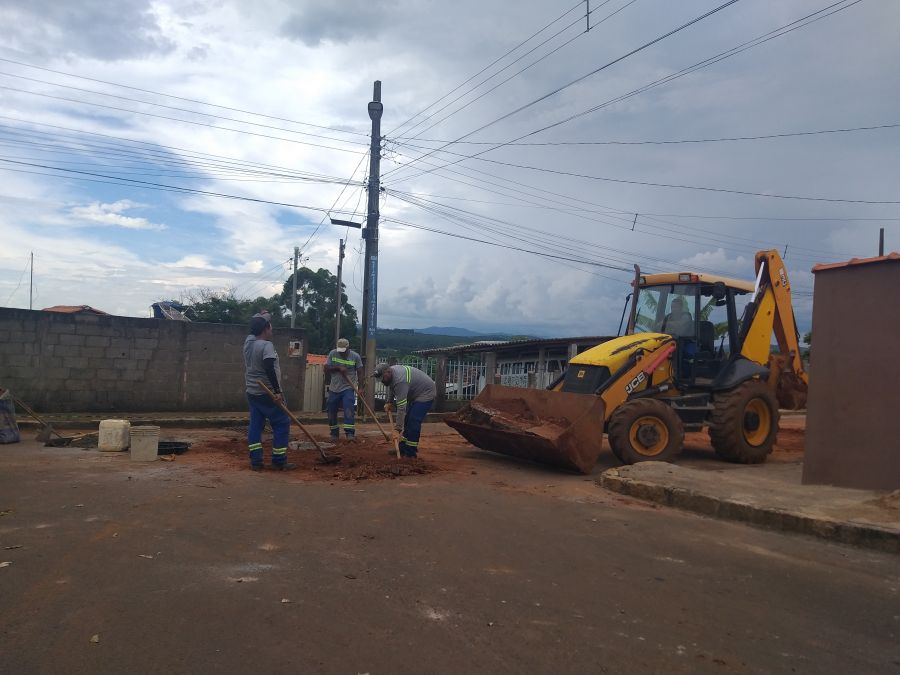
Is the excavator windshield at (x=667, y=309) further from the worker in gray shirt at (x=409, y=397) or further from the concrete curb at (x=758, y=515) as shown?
the worker in gray shirt at (x=409, y=397)

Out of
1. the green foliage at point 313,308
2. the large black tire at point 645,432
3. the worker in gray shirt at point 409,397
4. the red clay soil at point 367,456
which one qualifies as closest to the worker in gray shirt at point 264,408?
the red clay soil at point 367,456

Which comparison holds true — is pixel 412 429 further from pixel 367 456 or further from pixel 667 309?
pixel 667 309

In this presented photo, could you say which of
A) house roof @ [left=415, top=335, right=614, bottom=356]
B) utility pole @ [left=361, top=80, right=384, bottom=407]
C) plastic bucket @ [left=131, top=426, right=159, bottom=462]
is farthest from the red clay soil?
house roof @ [left=415, top=335, right=614, bottom=356]

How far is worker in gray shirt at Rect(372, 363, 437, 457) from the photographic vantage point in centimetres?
889

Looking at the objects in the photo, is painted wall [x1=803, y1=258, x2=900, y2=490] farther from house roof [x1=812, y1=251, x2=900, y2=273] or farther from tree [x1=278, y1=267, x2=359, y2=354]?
tree [x1=278, y1=267, x2=359, y2=354]

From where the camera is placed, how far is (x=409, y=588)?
13.4 feet

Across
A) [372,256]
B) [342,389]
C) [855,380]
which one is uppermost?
[372,256]

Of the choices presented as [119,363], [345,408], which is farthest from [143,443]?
[119,363]

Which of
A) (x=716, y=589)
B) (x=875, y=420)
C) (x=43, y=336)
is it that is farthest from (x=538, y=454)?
(x=43, y=336)

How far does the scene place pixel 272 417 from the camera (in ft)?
26.3

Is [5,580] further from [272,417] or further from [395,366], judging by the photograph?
[395,366]

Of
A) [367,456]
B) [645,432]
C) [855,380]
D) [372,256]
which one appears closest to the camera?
[855,380]

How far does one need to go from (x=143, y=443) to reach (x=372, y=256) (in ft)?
29.4

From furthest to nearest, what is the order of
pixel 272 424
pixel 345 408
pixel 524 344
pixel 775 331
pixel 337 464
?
pixel 524 344 → pixel 775 331 → pixel 345 408 → pixel 337 464 → pixel 272 424
